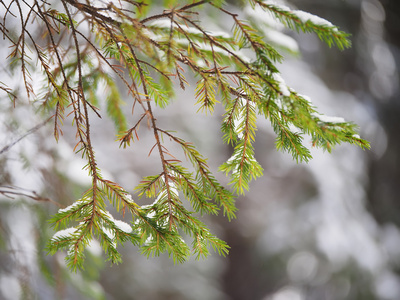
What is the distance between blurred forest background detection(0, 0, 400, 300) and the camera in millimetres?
4020

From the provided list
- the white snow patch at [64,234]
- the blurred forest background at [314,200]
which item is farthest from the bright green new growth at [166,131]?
the blurred forest background at [314,200]

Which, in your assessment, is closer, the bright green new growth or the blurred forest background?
the bright green new growth

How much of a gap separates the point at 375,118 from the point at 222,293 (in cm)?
392

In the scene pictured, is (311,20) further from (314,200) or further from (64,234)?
(314,200)

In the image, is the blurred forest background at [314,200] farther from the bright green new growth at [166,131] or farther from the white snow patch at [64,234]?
the bright green new growth at [166,131]

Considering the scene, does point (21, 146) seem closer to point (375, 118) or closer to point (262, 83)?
point (262, 83)

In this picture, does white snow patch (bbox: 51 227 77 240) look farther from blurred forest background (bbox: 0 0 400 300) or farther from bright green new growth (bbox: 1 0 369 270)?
blurred forest background (bbox: 0 0 400 300)

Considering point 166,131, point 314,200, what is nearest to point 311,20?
point 166,131

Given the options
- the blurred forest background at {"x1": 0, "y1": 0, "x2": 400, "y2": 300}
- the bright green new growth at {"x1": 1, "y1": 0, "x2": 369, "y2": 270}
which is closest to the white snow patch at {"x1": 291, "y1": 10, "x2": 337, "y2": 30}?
the bright green new growth at {"x1": 1, "y1": 0, "x2": 369, "y2": 270}

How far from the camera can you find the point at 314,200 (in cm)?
441

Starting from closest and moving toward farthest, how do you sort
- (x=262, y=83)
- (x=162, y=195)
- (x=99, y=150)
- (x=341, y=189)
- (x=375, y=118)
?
(x=262, y=83)
(x=162, y=195)
(x=341, y=189)
(x=375, y=118)
(x=99, y=150)

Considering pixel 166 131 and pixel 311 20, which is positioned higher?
pixel 311 20

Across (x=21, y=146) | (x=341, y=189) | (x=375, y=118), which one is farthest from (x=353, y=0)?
(x=21, y=146)

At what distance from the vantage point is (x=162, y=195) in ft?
2.81
